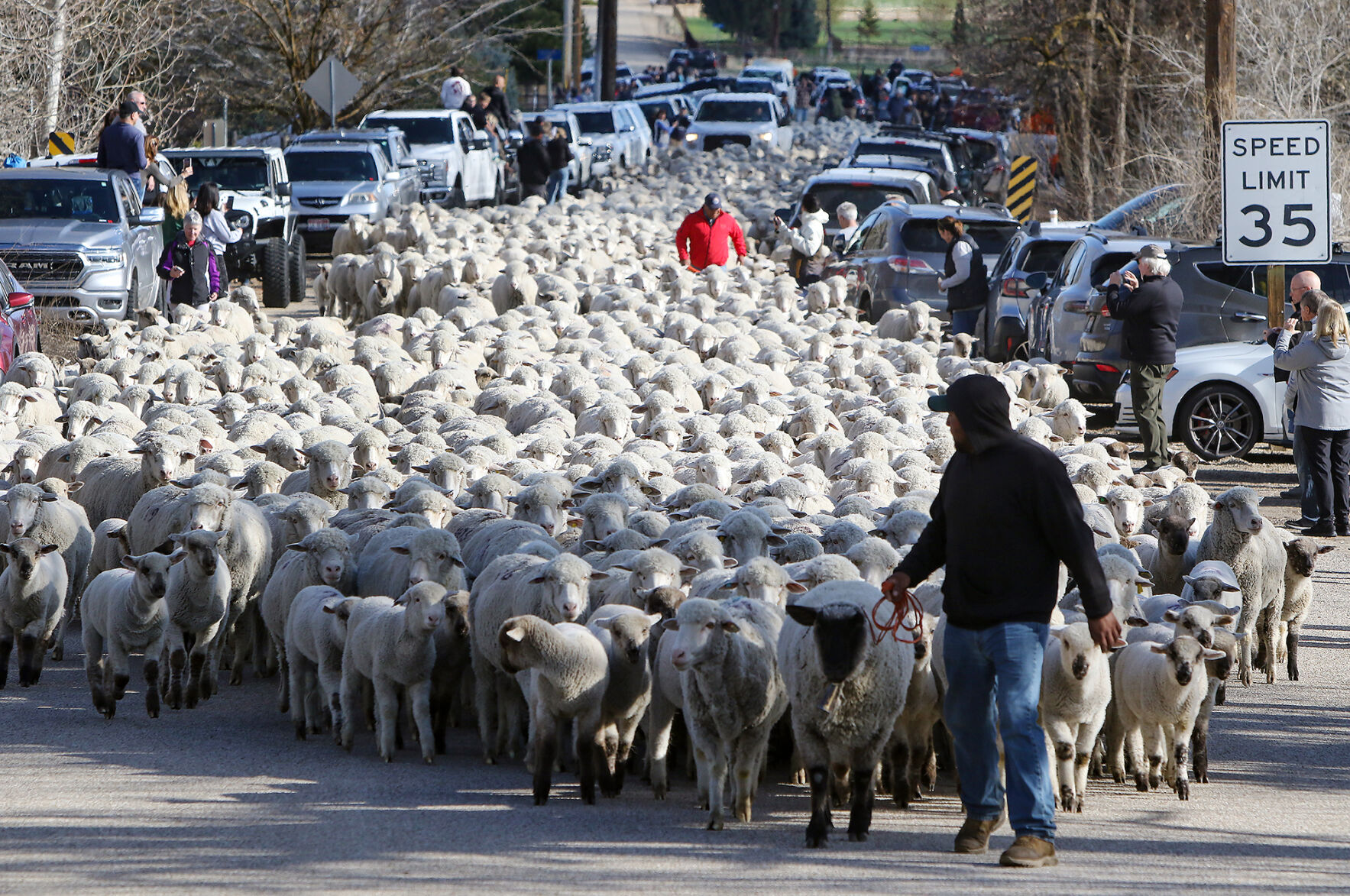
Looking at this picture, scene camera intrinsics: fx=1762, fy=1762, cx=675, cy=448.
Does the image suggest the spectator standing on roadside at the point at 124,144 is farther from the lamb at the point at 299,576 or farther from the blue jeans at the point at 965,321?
the lamb at the point at 299,576

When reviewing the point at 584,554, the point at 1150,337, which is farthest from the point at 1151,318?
the point at 584,554

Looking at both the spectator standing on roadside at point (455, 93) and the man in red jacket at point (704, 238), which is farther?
the spectator standing on roadside at point (455, 93)

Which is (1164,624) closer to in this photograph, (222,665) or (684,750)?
(684,750)

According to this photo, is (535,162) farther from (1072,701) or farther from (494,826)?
(494,826)

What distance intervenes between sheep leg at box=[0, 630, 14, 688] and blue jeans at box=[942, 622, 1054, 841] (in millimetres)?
5329

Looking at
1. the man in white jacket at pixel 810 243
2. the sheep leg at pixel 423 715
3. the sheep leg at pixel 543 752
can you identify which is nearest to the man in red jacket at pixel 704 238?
the man in white jacket at pixel 810 243

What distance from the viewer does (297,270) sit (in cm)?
2491

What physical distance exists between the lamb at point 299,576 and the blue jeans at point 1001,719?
12.3 feet

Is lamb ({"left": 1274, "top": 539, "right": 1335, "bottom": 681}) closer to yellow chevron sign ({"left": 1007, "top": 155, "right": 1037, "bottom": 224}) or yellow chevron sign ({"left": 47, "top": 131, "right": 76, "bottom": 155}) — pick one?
yellow chevron sign ({"left": 47, "top": 131, "right": 76, "bottom": 155})

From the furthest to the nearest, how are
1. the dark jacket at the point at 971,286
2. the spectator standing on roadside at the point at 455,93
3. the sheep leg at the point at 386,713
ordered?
1. the spectator standing on roadside at the point at 455,93
2. the dark jacket at the point at 971,286
3. the sheep leg at the point at 386,713

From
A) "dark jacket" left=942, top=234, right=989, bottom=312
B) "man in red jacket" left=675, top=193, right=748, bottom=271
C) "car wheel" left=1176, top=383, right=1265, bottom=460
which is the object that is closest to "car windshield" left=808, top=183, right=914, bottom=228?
"man in red jacket" left=675, top=193, right=748, bottom=271

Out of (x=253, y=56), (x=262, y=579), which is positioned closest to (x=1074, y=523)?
(x=262, y=579)

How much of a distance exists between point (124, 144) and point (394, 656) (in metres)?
15.0

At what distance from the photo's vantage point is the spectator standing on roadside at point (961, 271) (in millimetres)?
20703
